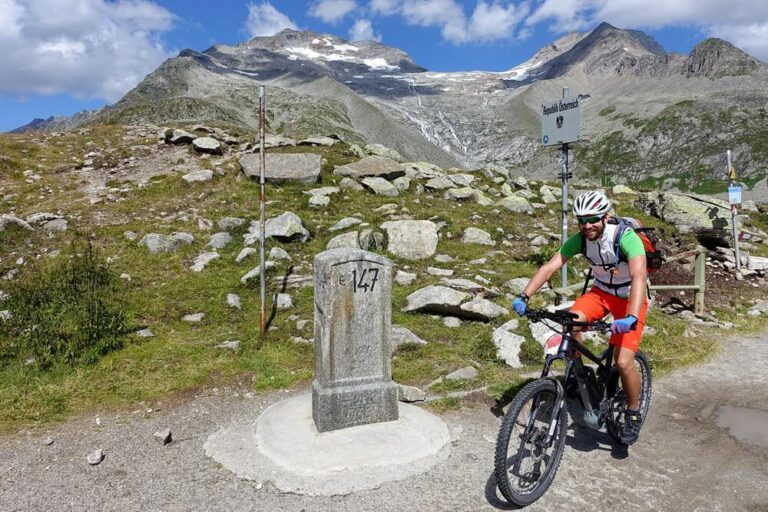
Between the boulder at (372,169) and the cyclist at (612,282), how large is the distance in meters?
14.4

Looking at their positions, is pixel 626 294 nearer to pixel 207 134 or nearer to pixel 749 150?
pixel 207 134

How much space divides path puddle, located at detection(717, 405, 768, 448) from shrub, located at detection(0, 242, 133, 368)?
916 centimetres

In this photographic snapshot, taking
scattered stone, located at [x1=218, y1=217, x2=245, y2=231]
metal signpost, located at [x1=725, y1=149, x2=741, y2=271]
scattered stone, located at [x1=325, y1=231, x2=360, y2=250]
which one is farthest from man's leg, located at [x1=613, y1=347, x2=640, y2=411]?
metal signpost, located at [x1=725, y1=149, x2=741, y2=271]

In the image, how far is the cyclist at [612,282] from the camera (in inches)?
211

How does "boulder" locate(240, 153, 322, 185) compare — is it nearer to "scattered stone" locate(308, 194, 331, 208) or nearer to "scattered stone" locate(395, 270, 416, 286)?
"scattered stone" locate(308, 194, 331, 208)

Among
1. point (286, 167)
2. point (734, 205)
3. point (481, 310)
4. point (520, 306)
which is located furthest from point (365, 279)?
point (734, 205)

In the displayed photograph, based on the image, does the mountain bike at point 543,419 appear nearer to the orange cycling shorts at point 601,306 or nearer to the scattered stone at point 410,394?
the orange cycling shorts at point 601,306

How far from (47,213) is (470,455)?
46.4 feet

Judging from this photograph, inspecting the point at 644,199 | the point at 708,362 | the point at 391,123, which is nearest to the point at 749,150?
the point at 391,123

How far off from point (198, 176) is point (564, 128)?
13567mm

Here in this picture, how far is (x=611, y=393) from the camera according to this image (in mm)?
6051

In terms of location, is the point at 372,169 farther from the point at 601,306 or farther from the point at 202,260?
→ the point at 601,306

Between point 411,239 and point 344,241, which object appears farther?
point 411,239

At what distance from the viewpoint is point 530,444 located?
4.97 m
